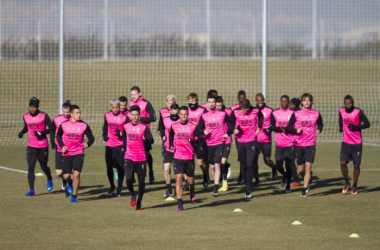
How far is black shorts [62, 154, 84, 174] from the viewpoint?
15.4 m

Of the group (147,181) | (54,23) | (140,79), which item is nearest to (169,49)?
(140,79)

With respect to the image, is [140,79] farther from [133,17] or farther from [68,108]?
[68,108]

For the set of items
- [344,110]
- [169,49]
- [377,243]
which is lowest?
[377,243]

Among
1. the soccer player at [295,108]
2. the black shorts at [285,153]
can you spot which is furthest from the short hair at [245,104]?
the black shorts at [285,153]

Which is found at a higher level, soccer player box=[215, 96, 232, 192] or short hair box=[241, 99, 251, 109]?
short hair box=[241, 99, 251, 109]

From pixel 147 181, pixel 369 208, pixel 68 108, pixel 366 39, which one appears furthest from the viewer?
pixel 366 39

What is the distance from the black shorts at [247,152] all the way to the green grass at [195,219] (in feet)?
2.43

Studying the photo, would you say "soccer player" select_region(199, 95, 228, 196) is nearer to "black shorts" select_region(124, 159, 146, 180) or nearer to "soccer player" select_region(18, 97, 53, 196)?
"black shorts" select_region(124, 159, 146, 180)

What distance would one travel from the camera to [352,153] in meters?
16.7

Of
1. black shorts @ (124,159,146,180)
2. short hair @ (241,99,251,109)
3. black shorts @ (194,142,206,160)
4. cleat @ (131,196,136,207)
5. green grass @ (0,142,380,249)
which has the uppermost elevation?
short hair @ (241,99,251,109)

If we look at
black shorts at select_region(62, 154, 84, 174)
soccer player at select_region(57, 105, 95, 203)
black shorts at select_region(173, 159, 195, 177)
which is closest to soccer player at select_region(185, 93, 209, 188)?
black shorts at select_region(173, 159, 195, 177)

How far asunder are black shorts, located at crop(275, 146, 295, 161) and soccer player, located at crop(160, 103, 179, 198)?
250cm

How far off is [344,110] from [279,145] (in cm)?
167

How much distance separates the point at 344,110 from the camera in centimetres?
1678
